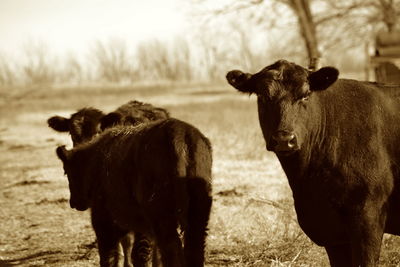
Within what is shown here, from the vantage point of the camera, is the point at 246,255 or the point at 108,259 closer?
the point at 108,259

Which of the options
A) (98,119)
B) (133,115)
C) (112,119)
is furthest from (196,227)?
(98,119)

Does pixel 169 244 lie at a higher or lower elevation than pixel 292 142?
lower

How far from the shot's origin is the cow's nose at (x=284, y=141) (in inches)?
182

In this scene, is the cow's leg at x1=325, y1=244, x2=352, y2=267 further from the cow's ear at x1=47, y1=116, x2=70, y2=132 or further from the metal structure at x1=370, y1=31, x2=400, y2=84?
the metal structure at x1=370, y1=31, x2=400, y2=84

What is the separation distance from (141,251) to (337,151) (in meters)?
2.32

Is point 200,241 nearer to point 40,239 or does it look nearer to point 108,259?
point 108,259

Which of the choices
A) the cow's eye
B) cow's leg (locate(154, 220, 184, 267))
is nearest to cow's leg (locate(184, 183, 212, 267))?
cow's leg (locate(154, 220, 184, 267))

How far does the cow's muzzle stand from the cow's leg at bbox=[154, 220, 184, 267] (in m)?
1.05

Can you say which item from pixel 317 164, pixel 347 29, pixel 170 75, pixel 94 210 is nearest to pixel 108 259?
pixel 94 210

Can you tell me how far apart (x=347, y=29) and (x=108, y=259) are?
3146cm

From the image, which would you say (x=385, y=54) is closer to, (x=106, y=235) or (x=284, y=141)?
(x=106, y=235)

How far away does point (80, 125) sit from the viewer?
840 centimetres

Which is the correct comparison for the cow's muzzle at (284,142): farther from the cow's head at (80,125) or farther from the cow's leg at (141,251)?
the cow's head at (80,125)

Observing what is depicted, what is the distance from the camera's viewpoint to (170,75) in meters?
82.6
